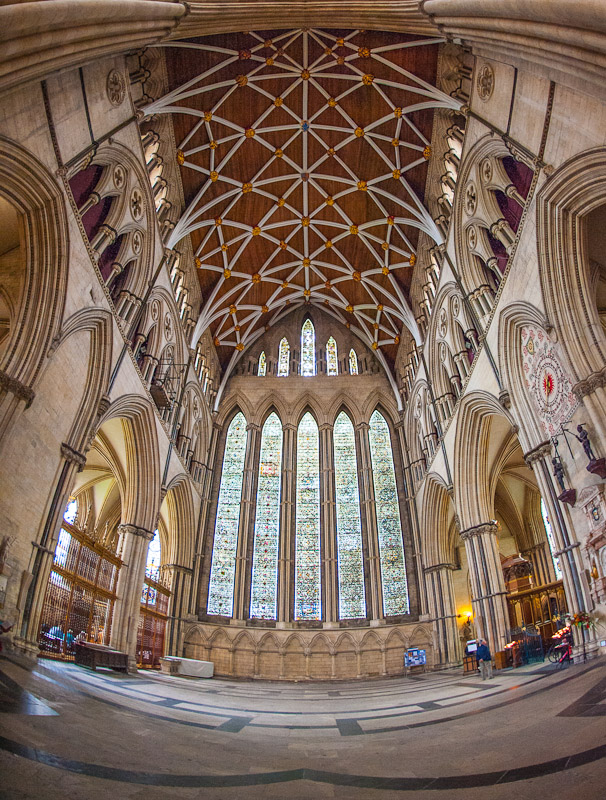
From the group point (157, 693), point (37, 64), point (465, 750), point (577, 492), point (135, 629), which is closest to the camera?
point (465, 750)

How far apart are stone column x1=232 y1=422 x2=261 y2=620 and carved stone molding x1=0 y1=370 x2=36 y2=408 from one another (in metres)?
12.9

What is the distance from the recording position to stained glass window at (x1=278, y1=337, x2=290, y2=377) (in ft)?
83.8

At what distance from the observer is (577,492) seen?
993 cm

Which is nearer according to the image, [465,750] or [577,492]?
[465,750]

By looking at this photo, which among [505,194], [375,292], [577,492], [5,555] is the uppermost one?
[375,292]

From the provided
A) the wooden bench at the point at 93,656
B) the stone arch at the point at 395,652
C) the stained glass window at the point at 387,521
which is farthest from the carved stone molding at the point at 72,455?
the stone arch at the point at 395,652

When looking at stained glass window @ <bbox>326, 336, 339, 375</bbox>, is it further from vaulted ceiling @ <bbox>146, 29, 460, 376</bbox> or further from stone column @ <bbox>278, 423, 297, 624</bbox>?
stone column @ <bbox>278, 423, 297, 624</bbox>

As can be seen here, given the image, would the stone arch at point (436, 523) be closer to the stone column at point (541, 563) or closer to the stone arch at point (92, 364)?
the stone column at point (541, 563)

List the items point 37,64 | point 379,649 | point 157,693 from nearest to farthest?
point 37,64 → point 157,693 → point 379,649

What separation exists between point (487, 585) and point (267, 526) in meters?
9.78

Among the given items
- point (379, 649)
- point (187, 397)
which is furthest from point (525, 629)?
point (187, 397)

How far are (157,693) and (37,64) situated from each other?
35.7ft

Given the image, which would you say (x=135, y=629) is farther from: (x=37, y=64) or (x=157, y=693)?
(x=37, y=64)

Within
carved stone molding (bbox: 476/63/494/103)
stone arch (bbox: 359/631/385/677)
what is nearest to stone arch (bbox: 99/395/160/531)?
stone arch (bbox: 359/631/385/677)
